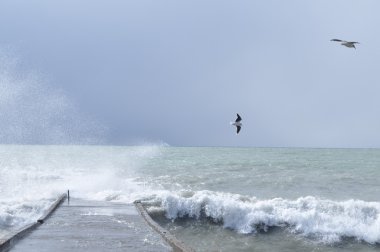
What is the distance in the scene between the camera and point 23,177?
143 feet

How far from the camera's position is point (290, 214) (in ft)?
82.7

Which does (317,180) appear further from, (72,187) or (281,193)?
(72,187)

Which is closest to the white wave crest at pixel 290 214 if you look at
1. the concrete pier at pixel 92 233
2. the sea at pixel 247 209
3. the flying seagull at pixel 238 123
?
the sea at pixel 247 209

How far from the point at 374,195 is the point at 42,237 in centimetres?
2138

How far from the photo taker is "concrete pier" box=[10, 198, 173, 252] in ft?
46.4

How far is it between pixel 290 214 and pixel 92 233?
1098 cm

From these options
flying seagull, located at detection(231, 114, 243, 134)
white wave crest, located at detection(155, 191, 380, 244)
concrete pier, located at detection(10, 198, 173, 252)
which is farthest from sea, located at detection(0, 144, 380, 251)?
flying seagull, located at detection(231, 114, 243, 134)

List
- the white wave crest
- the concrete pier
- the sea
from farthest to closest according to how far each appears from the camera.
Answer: the white wave crest
the sea
the concrete pier

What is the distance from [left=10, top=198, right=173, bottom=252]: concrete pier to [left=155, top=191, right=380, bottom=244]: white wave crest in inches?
180

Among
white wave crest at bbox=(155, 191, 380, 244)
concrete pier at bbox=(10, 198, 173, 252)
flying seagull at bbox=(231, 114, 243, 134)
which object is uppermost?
flying seagull at bbox=(231, 114, 243, 134)

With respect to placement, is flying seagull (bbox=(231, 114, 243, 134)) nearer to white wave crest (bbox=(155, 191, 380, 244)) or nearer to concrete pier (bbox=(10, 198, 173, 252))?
concrete pier (bbox=(10, 198, 173, 252))

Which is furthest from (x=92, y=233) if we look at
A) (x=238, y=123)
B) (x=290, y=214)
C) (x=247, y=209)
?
(x=290, y=214)

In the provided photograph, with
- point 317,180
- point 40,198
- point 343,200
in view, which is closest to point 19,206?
point 40,198

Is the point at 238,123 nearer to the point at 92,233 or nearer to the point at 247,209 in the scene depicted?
the point at 92,233
